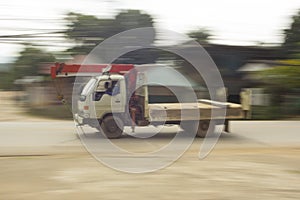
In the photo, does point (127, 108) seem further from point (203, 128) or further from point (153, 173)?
point (153, 173)

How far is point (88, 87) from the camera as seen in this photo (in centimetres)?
1164

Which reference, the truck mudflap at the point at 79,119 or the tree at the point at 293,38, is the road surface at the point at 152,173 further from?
the tree at the point at 293,38

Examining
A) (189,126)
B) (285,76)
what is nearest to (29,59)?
(285,76)

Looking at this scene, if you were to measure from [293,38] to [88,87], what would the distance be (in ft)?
53.2

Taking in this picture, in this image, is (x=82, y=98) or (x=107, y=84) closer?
(x=107, y=84)

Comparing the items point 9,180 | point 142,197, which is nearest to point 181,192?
point 142,197

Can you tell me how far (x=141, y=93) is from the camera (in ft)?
38.2

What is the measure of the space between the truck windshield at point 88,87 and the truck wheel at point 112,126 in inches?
31.7

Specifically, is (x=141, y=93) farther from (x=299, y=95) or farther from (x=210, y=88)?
(x=299, y=95)

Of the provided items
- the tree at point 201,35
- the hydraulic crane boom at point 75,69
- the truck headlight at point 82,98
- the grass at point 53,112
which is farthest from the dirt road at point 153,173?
the tree at point 201,35

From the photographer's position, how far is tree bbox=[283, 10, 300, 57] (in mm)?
23344

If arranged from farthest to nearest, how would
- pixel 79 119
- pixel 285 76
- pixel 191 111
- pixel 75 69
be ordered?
pixel 285 76
pixel 75 69
pixel 191 111
pixel 79 119

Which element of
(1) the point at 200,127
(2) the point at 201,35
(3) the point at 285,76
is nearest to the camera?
(1) the point at 200,127

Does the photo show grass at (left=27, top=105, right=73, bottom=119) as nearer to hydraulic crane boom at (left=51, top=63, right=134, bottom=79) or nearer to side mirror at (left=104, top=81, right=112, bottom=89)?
hydraulic crane boom at (left=51, top=63, right=134, bottom=79)
